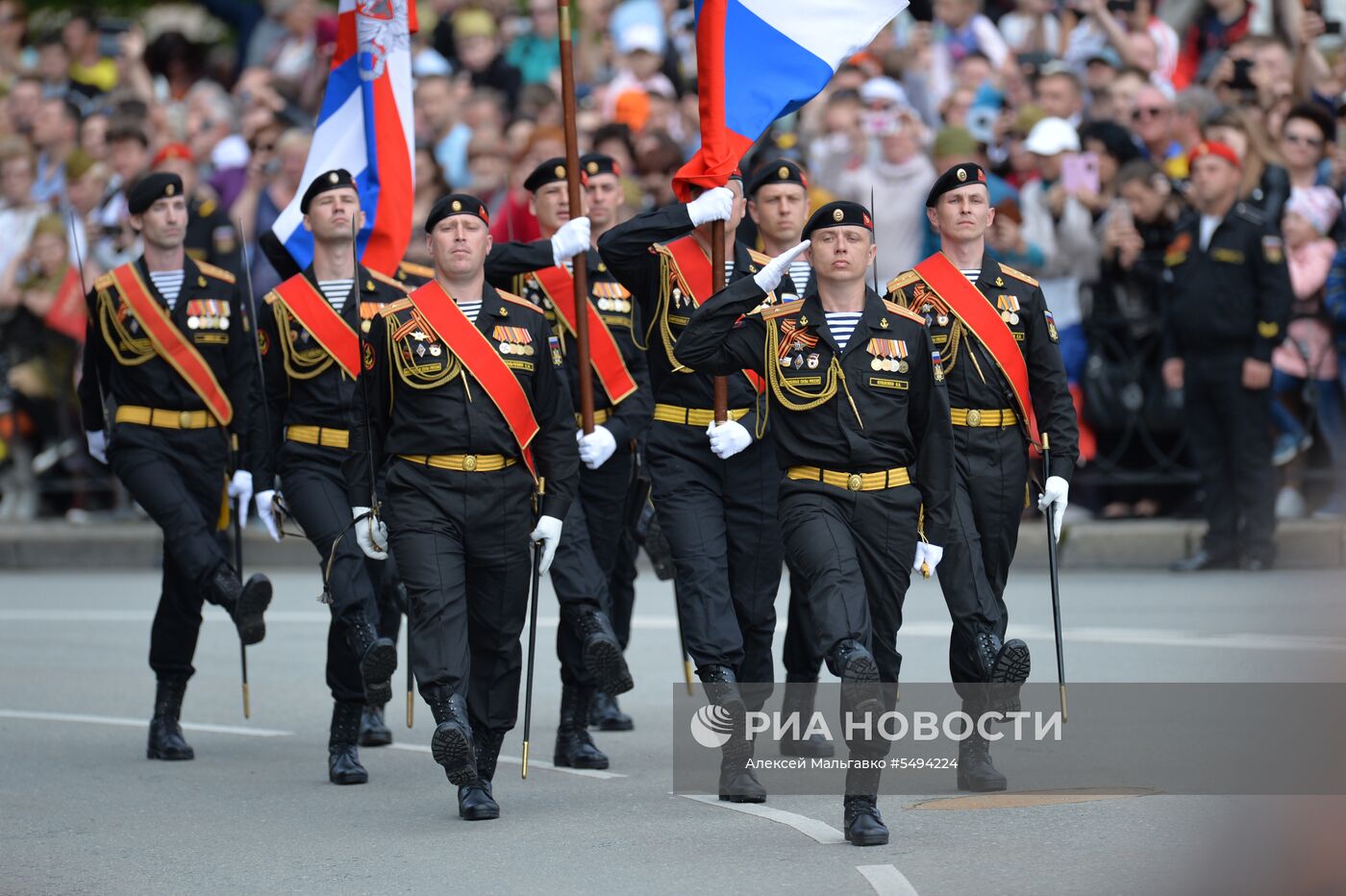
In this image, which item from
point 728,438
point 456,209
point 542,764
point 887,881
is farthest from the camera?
point 542,764

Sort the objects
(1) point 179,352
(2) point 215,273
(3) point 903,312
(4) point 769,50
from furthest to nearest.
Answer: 1. (2) point 215,273
2. (1) point 179,352
3. (4) point 769,50
4. (3) point 903,312

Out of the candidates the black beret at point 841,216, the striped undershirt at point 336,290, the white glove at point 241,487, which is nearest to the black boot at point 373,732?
the white glove at point 241,487

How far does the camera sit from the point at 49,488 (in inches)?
688

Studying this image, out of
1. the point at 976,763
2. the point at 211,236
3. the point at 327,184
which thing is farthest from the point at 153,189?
the point at 211,236

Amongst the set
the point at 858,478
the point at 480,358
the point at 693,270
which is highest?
the point at 693,270

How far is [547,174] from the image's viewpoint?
10.0 meters

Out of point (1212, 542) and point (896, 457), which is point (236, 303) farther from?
point (1212, 542)

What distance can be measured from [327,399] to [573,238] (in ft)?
4.21

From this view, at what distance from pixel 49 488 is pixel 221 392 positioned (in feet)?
25.7

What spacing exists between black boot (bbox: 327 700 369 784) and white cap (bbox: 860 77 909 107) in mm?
8040

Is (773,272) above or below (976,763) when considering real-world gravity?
above

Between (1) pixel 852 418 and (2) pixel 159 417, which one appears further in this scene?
(2) pixel 159 417

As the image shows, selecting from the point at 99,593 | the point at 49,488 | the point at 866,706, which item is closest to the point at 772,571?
the point at 866,706

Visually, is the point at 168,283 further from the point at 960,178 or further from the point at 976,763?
the point at 976,763
